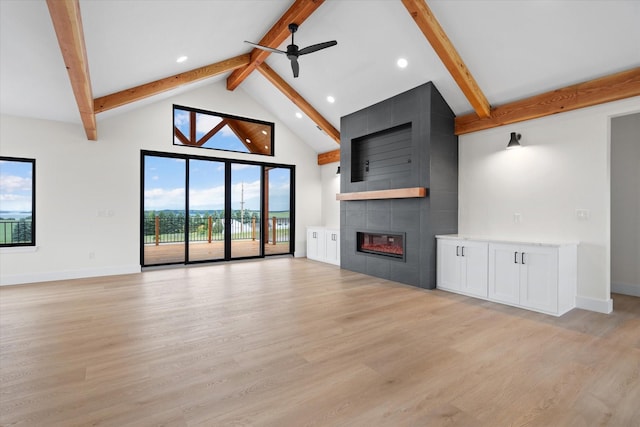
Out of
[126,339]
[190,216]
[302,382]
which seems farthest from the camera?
[190,216]

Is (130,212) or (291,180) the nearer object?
(130,212)

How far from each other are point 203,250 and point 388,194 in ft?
15.6

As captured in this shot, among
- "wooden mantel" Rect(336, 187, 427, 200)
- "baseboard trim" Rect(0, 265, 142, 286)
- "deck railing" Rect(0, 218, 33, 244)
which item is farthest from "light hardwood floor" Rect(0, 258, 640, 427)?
"wooden mantel" Rect(336, 187, 427, 200)

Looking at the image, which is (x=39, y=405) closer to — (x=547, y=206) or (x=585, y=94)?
(x=547, y=206)

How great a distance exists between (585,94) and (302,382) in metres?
4.48

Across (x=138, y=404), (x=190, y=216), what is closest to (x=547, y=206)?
(x=138, y=404)

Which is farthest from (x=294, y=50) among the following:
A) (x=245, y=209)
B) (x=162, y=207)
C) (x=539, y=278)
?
(x=539, y=278)

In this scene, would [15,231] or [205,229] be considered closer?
[15,231]

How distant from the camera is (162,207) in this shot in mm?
6648

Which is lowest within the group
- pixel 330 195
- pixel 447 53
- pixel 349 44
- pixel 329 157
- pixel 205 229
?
pixel 205 229

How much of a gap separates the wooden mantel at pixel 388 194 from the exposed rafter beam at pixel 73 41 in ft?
13.8

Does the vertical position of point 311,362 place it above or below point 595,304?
below

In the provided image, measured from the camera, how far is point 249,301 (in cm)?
423

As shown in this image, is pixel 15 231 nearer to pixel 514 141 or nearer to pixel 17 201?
pixel 17 201
